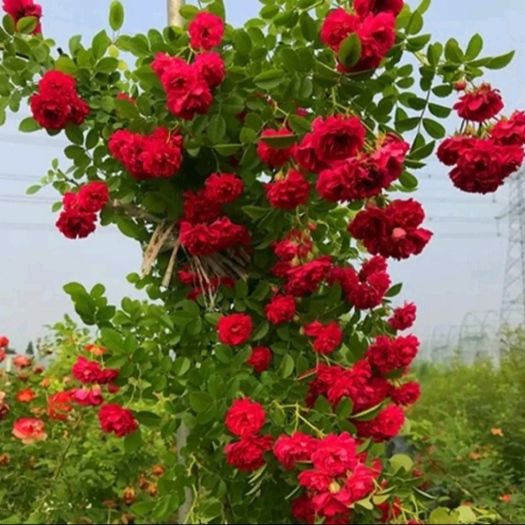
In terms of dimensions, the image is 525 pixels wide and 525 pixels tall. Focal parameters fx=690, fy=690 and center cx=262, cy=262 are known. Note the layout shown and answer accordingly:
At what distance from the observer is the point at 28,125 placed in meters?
1.04

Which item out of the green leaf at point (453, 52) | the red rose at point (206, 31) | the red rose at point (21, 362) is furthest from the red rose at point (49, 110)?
the red rose at point (21, 362)

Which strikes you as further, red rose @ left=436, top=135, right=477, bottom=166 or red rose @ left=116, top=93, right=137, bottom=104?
red rose @ left=116, top=93, right=137, bottom=104

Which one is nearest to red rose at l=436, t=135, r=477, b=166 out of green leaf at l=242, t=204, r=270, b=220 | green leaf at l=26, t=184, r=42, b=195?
green leaf at l=242, t=204, r=270, b=220

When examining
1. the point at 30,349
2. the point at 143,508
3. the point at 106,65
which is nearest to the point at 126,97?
the point at 106,65

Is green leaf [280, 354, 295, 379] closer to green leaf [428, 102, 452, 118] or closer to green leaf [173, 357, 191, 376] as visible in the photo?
green leaf [173, 357, 191, 376]

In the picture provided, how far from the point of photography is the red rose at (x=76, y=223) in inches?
37.9

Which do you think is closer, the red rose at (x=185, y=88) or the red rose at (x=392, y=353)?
the red rose at (x=185, y=88)

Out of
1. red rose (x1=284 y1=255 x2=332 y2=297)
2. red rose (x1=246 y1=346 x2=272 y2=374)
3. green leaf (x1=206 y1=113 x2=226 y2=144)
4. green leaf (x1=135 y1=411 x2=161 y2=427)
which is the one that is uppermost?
green leaf (x1=206 y1=113 x2=226 y2=144)

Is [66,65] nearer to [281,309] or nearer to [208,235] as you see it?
[208,235]

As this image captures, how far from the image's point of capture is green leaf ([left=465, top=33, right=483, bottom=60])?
0.90 m

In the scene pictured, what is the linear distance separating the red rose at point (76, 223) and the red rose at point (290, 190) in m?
0.28

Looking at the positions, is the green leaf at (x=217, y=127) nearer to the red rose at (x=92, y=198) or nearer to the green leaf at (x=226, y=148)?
the green leaf at (x=226, y=148)

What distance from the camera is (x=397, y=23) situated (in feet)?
3.00

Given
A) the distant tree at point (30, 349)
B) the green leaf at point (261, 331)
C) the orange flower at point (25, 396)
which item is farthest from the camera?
the distant tree at point (30, 349)
